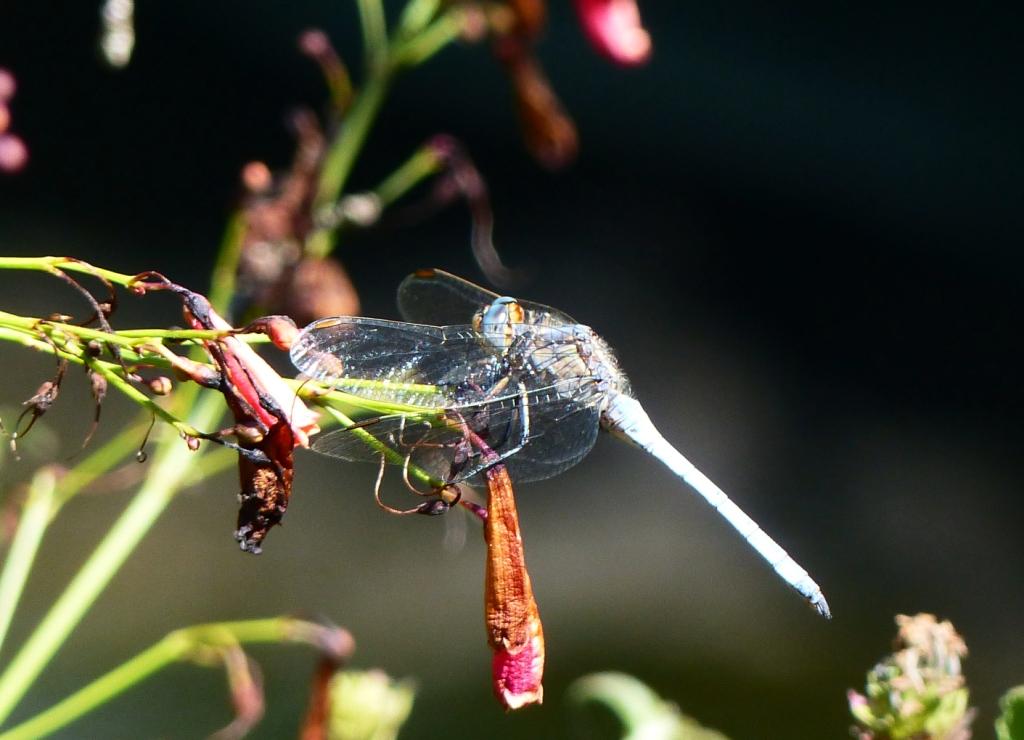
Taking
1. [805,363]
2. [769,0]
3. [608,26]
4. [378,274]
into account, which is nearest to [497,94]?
[378,274]

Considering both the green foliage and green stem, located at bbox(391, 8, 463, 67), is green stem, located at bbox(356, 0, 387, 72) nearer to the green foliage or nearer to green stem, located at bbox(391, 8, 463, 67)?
green stem, located at bbox(391, 8, 463, 67)

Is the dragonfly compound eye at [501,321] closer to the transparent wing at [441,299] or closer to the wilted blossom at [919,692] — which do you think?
the transparent wing at [441,299]

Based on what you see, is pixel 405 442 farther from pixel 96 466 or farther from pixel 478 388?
pixel 96 466

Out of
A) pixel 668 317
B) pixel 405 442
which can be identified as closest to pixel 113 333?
pixel 405 442

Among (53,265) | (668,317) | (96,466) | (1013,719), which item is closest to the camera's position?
(53,265)

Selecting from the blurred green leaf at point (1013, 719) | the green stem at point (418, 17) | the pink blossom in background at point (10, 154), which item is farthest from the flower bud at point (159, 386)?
the green stem at point (418, 17)

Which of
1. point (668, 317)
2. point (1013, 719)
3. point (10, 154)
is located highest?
point (668, 317)

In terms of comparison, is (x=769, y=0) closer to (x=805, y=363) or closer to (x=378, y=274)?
(x=805, y=363)
